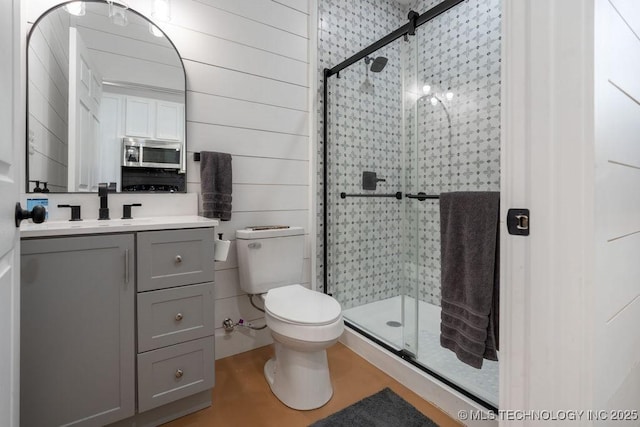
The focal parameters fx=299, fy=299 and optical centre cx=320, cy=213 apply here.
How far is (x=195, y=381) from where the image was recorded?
4.43ft

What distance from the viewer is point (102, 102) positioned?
5.02ft

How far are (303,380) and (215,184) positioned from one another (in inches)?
44.9

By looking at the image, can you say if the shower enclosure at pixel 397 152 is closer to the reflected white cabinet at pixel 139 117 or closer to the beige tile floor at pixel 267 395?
the beige tile floor at pixel 267 395

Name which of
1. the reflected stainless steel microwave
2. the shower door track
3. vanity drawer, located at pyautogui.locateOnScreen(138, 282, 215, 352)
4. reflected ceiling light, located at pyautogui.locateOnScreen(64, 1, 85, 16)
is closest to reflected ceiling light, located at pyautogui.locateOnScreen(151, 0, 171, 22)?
reflected ceiling light, located at pyautogui.locateOnScreen(64, 1, 85, 16)

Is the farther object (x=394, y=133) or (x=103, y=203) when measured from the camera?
(x=394, y=133)

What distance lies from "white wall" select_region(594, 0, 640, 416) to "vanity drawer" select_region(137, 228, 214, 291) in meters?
1.33

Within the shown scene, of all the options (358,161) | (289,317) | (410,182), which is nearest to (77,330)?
(289,317)

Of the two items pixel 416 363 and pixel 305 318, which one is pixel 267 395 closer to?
pixel 305 318

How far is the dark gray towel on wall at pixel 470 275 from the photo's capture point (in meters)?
1.10

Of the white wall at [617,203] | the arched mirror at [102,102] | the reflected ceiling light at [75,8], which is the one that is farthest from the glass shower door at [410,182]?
the reflected ceiling light at [75,8]

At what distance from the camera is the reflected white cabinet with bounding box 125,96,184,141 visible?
1.60 metres

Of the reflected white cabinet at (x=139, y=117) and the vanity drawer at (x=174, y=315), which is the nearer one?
the vanity drawer at (x=174, y=315)

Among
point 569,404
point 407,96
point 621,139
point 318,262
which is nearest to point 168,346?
point 318,262

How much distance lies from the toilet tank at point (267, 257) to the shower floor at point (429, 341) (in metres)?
0.65
